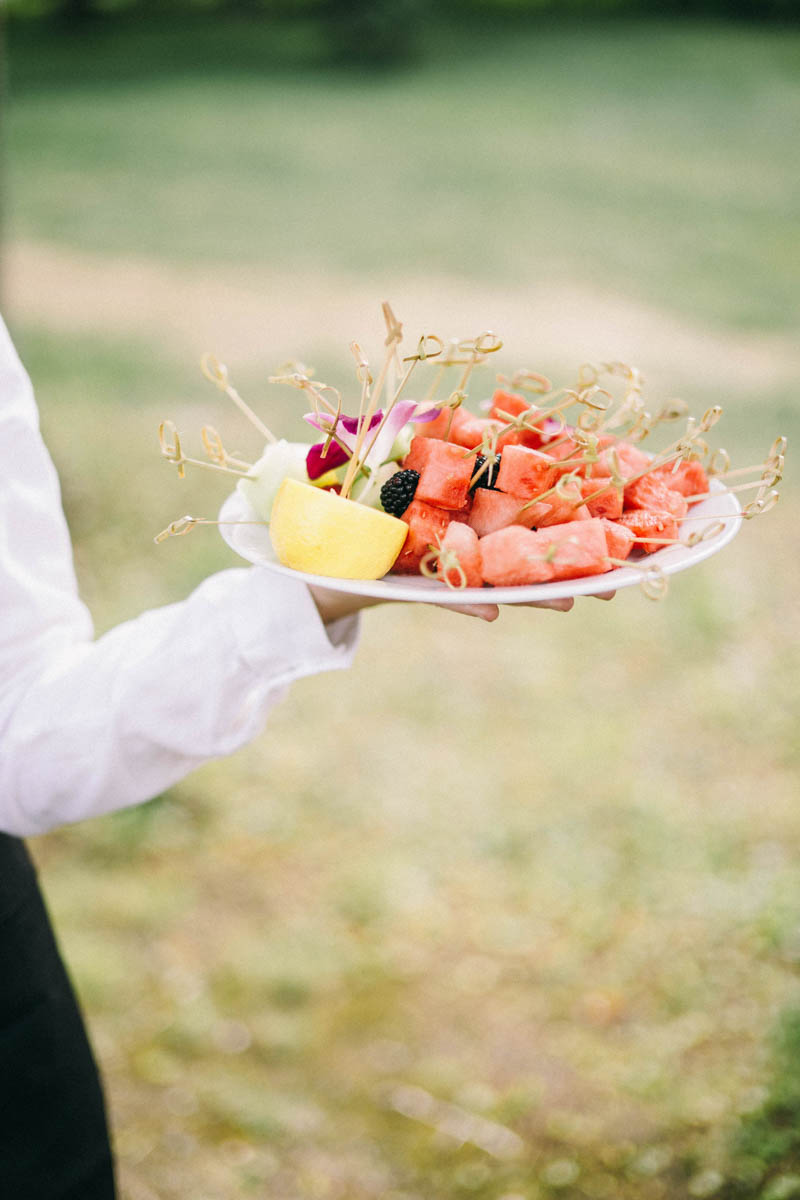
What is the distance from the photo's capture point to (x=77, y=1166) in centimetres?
157

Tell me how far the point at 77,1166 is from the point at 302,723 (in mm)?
2287

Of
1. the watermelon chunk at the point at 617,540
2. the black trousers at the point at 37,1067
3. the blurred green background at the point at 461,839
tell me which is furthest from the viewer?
the blurred green background at the point at 461,839

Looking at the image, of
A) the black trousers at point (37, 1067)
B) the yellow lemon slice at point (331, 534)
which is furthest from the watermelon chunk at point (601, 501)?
the black trousers at point (37, 1067)

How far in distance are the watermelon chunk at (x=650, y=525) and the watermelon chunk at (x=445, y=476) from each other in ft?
0.66

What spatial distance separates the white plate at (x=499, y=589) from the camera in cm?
114

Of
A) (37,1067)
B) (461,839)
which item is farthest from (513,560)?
(461,839)

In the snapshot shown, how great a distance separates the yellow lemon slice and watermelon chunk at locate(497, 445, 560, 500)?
5.5 inches

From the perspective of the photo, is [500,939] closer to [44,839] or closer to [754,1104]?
[754,1104]

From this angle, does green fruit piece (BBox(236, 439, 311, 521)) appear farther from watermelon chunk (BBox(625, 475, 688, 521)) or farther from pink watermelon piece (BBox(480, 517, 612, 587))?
watermelon chunk (BBox(625, 475, 688, 521))

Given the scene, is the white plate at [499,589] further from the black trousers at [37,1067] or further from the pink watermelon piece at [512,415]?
the black trousers at [37,1067]

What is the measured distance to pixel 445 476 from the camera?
1.25m

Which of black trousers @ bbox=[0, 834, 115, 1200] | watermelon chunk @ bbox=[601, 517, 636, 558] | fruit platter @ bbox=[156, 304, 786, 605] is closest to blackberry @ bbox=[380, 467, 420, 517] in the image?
fruit platter @ bbox=[156, 304, 786, 605]

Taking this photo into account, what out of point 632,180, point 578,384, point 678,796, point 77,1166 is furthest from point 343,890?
point 632,180

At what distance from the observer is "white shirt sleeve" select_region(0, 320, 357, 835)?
4.52 feet
